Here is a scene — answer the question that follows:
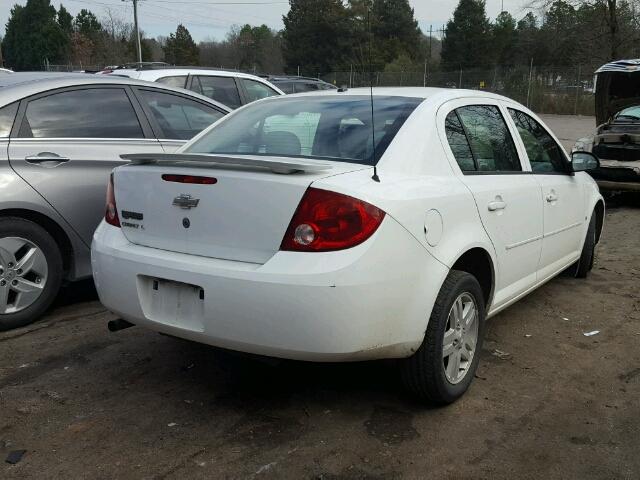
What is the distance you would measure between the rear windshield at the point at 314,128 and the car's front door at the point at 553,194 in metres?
1.29

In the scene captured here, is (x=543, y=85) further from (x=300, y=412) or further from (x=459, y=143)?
(x=300, y=412)

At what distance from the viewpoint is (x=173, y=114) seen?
5422 millimetres

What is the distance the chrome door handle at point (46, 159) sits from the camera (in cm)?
430

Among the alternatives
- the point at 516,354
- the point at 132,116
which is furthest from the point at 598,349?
the point at 132,116

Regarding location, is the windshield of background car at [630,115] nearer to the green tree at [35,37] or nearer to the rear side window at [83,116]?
the rear side window at [83,116]

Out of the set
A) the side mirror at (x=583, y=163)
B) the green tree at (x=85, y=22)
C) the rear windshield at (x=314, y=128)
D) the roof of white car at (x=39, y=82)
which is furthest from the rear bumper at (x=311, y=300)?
the green tree at (x=85, y=22)

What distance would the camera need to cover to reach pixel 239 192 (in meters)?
2.83

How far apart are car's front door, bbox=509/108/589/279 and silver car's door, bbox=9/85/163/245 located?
2.91 m

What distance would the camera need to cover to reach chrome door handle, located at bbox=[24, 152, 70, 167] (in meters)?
4.30

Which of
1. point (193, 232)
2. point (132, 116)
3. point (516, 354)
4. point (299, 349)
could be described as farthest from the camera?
point (132, 116)

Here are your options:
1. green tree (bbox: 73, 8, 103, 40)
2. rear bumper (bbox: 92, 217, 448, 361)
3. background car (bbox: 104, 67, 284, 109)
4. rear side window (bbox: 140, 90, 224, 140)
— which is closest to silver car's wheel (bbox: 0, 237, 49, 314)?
rear side window (bbox: 140, 90, 224, 140)

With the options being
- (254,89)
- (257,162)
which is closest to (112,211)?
(257,162)

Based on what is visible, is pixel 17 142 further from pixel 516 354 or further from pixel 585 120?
pixel 585 120

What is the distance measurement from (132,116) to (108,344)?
1913 millimetres
